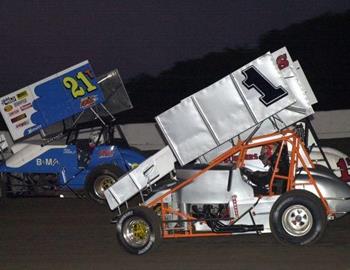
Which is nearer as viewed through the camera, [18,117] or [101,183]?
[101,183]

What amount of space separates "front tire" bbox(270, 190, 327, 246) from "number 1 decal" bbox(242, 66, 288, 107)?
115cm

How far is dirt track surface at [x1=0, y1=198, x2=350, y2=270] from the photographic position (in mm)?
9125

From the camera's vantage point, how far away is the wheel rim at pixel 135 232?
9898 millimetres

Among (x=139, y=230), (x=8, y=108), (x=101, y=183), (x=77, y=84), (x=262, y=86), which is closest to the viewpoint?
(x=262, y=86)

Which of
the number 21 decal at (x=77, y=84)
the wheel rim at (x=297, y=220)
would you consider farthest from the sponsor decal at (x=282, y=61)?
the number 21 decal at (x=77, y=84)

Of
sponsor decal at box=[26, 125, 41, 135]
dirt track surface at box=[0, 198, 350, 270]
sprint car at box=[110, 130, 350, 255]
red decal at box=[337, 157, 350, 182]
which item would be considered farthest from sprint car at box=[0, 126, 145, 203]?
sprint car at box=[110, 130, 350, 255]

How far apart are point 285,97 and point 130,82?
28360mm

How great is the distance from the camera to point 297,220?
956 centimetres

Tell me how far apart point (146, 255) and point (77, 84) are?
6150mm

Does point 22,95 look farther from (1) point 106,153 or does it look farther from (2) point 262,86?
(2) point 262,86

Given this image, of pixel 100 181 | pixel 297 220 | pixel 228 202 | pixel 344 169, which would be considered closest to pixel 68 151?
pixel 100 181

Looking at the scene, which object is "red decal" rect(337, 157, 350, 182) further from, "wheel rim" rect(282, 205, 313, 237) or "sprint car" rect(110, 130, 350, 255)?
"wheel rim" rect(282, 205, 313, 237)

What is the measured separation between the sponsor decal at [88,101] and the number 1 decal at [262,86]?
625cm

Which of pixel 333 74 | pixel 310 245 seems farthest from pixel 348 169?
pixel 333 74
